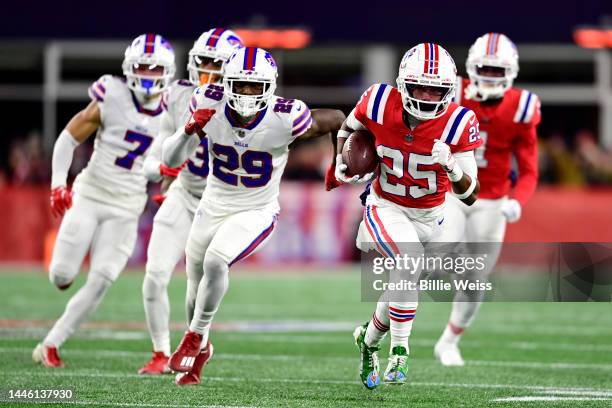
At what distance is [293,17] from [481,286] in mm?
9844

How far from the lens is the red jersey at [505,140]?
23.6ft

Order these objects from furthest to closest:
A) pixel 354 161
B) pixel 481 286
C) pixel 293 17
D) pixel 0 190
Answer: pixel 293 17, pixel 0 190, pixel 481 286, pixel 354 161

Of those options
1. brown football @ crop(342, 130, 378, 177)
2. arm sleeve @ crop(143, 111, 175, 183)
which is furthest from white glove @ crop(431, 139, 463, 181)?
arm sleeve @ crop(143, 111, 175, 183)

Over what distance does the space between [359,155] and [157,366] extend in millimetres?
1727

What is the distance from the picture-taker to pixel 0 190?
13984mm

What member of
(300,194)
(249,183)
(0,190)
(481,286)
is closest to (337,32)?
(300,194)

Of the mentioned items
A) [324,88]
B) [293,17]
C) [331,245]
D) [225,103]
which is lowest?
[331,245]

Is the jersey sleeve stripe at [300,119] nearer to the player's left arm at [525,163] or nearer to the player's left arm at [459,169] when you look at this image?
the player's left arm at [459,169]

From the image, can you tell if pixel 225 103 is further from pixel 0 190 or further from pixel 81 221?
pixel 0 190

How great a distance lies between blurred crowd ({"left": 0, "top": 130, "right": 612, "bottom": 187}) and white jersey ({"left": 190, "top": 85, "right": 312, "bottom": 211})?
27.6 ft

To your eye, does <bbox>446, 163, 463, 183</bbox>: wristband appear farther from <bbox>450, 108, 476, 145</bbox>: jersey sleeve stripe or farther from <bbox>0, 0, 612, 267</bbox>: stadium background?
<bbox>0, 0, 612, 267</bbox>: stadium background

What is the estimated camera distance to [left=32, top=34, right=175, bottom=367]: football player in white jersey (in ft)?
22.2

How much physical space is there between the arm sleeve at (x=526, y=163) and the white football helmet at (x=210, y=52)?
1.86 m

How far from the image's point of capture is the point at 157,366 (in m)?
6.51
